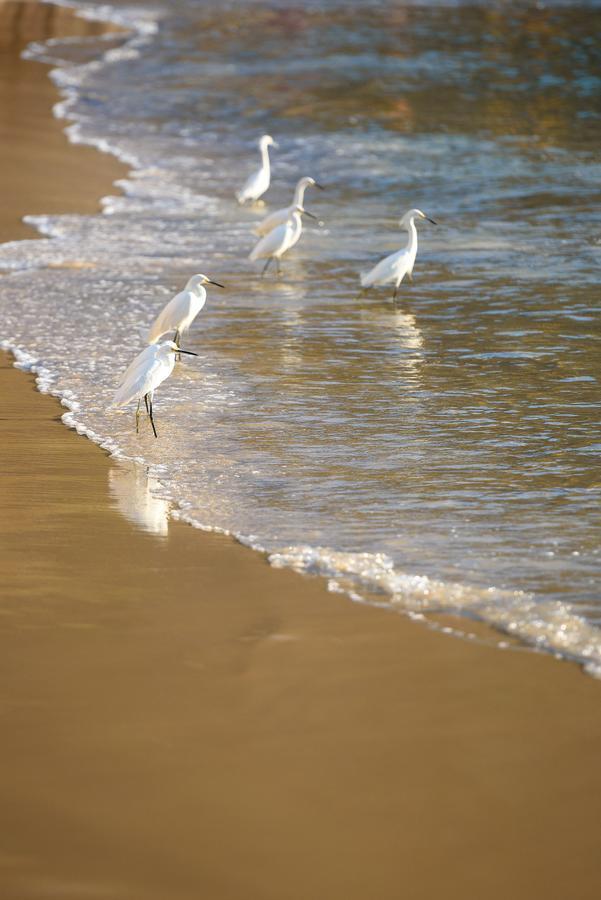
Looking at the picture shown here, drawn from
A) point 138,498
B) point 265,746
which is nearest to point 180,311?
point 138,498

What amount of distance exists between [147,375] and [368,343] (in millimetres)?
2375

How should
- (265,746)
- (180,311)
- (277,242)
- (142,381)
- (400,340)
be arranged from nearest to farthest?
(265,746) < (142,381) < (180,311) < (400,340) < (277,242)

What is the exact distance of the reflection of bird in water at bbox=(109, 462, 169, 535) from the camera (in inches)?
224

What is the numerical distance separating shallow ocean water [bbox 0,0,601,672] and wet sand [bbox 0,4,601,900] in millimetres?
400

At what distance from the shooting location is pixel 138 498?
601cm

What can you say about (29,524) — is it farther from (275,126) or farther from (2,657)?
(275,126)

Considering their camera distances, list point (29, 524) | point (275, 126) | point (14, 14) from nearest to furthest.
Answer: point (29, 524), point (275, 126), point (14, 14)

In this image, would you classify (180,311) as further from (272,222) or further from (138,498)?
(272,222)

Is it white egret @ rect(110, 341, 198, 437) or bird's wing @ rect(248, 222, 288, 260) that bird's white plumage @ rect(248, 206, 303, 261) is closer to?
bird's wing @ rect(248, 222, 288, 260)

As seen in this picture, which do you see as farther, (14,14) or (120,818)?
(14,14)

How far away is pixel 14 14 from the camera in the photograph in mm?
35750

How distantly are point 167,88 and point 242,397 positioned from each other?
18.2 meters

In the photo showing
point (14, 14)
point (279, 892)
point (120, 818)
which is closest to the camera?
point (279, 892)

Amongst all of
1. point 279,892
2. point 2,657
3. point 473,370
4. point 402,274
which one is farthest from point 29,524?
point 402,274
